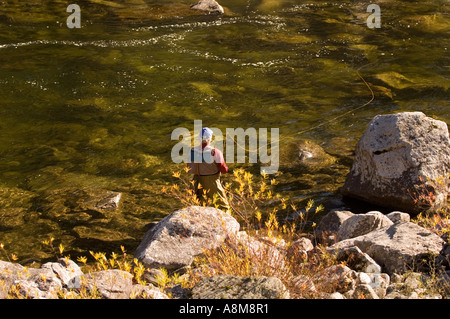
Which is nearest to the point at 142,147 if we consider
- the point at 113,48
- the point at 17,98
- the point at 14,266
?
the point at 17,98

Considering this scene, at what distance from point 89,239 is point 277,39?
1271cm

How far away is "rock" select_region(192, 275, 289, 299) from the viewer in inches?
189

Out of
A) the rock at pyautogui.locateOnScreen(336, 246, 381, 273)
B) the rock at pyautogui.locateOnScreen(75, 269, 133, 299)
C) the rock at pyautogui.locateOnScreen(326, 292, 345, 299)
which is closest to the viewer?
the rock at pyautogui.locateOnScreen(326, 292, 345, 299)

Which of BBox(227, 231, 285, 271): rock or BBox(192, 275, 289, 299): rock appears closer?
BBox(192, 275, 289, 299): rock

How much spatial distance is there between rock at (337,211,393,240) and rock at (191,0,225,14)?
17.5 meters

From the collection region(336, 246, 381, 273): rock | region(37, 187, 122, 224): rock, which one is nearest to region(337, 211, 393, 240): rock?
region(336, 246, 381, 273): rock

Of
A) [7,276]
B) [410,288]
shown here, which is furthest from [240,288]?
[7,276]

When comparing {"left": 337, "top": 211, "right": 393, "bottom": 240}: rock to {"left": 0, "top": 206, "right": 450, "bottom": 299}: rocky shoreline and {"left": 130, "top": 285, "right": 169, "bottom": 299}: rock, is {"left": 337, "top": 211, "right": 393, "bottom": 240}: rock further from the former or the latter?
{"left": 130, "top": 285, "right": 169, "bottom": 299}: rock

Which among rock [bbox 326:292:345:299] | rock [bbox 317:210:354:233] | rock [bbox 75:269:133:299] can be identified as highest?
rock [bbox 326:292:345:299]

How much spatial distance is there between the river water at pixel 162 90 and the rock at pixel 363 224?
2124mm

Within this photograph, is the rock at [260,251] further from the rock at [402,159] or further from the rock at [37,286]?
the rock at [402,159]

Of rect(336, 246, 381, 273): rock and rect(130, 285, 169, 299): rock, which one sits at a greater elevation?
rect(130, 285, 169, 299): rock

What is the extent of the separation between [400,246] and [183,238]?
2.65m

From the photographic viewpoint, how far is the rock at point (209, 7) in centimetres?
2367
